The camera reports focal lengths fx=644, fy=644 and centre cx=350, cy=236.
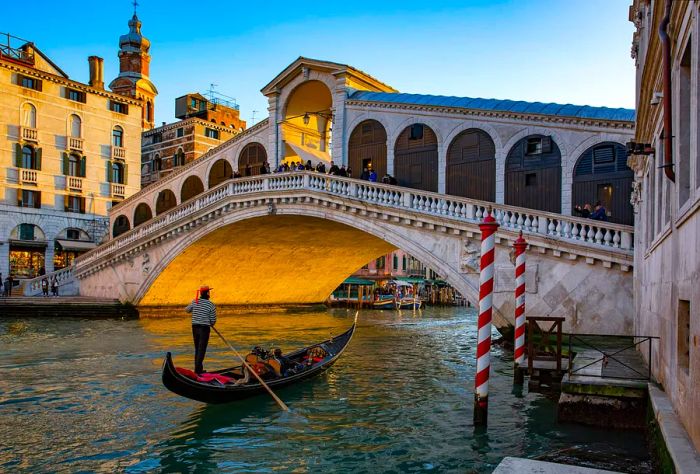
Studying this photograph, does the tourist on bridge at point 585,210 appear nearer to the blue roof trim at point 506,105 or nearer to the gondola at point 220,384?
the blue roof trim at point 506,105

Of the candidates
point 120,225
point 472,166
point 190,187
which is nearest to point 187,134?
point 120,225

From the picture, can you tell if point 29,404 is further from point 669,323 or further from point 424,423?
point 669,323

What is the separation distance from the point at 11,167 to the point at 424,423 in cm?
2304

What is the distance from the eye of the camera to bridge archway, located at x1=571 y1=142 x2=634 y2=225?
13242 millimetres

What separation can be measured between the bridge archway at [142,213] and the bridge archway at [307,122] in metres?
7.43

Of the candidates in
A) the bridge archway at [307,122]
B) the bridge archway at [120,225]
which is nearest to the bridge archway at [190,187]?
the bridge archway at [120,225]

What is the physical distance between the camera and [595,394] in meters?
6.48

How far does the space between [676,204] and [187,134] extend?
30.6m

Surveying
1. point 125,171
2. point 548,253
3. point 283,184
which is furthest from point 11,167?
point 548,253

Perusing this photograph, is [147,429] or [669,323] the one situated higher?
[669,323]

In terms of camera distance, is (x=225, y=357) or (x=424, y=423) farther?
(x=225, y=357)

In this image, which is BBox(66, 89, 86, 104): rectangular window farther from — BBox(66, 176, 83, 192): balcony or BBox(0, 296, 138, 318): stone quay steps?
BBox(0, 296, 138, 318): stone quay steps

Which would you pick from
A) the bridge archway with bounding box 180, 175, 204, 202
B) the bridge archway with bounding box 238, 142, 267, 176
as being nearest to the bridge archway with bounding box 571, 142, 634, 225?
the bridge archway with bounding box 238, 142, 267, 176

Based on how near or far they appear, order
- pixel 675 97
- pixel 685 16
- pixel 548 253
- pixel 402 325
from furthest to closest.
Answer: pixel 402 325 < pixel 548 253 < pixel 675 97 < pixel 685 16
